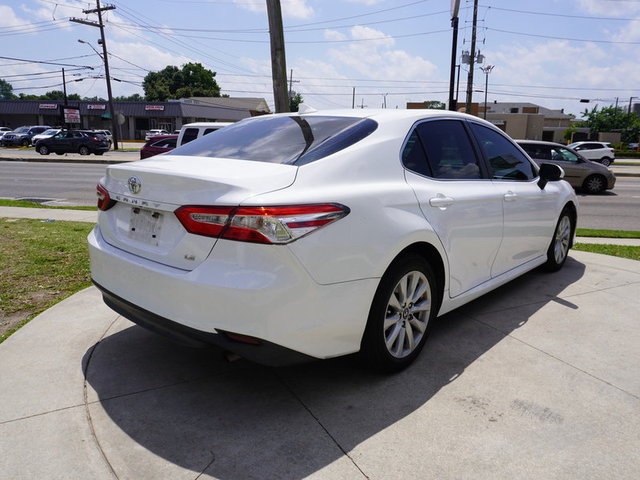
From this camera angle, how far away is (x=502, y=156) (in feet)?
14.4

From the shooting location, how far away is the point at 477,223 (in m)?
3.65

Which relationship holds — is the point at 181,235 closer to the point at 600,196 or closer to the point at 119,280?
the point at 119,280

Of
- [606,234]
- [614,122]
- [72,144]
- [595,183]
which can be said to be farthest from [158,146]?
[614,122]

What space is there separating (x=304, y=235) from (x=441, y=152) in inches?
63.4

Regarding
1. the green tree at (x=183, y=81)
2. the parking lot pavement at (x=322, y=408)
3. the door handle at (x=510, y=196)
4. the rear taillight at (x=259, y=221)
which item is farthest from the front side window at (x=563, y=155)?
the green tree at (x=183, y=81)

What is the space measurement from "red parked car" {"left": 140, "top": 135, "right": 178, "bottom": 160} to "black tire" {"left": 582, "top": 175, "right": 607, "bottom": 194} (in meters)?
15.0

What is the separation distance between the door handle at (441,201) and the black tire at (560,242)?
2467 mm

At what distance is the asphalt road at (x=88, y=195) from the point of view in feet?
36.4

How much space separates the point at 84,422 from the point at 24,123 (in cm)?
7638

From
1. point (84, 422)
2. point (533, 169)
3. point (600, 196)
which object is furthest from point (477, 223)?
point (600, 196)

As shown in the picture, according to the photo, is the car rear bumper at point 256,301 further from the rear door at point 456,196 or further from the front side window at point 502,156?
the front side window at point 502,156

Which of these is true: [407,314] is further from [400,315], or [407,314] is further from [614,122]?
[614,122]

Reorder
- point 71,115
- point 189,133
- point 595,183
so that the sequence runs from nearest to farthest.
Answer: point 189,133
point 595,183
point 71,115

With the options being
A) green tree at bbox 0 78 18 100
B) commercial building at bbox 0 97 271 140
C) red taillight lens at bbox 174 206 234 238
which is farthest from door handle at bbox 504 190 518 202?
green tree at bbox 0 78 18 100
